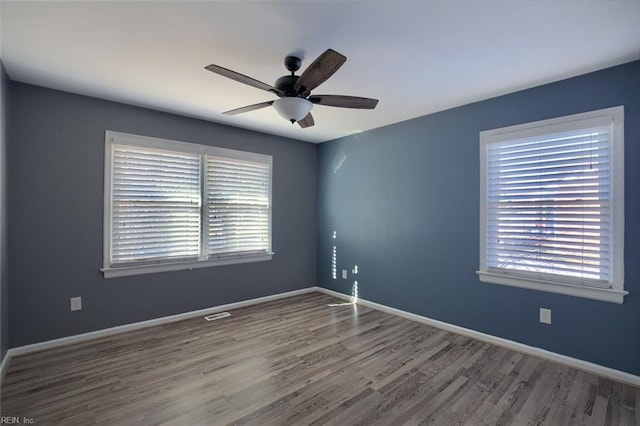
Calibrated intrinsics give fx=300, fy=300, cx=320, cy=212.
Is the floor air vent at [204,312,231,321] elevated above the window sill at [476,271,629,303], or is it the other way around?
the window sill at [476,271,629,303]

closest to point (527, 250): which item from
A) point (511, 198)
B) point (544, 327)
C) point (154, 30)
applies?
point (511, 198)

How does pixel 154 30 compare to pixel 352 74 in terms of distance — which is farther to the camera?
pixel 352 74

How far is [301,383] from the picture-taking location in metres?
2.35

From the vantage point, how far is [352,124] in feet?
13.4

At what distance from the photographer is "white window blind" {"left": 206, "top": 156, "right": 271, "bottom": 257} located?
4.01 m

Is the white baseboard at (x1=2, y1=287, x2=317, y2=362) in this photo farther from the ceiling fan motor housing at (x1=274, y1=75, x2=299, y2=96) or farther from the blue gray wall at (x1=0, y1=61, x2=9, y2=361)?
the ceiling fan motor housing at (x1=274, y1=75, x2=299, y2=96)

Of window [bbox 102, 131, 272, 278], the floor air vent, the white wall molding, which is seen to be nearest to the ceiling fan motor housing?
window [bbox 102, 131, 272, 278]

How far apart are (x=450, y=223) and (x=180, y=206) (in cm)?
325

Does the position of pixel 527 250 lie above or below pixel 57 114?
below

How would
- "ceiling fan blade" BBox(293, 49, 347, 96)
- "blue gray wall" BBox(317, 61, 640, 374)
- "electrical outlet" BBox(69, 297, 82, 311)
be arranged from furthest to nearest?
1. "electrical outlet" BBox(69, 297, 82, 311)
2. "blue gray wall" BBox(317, 61, 640, 374)
3. "ceiling fan blade" BBox(293, 49, 347, 96)

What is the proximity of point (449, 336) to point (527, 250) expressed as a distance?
1214 millimetres

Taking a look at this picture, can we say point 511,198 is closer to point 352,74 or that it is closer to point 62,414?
point 352,74

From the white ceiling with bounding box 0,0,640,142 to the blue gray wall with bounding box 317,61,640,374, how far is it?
28cm

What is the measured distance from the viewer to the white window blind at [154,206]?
3311mm
